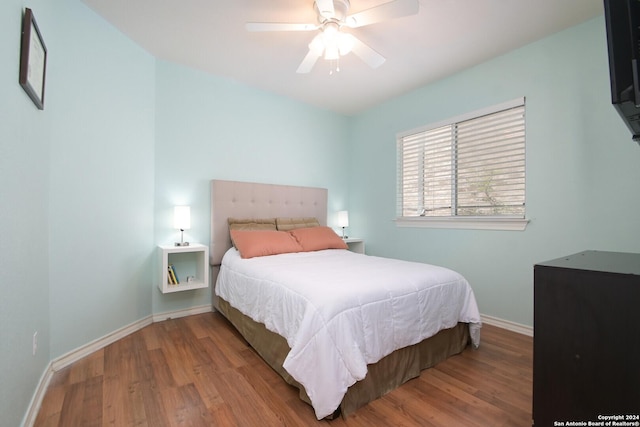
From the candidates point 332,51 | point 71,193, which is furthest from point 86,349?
point 332,51

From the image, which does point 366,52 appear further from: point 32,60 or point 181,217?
point 181,217

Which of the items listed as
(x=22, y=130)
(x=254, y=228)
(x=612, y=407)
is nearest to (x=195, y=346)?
(x=254, y=228)

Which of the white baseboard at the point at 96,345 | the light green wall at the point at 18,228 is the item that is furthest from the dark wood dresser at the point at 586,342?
the white baseboard at the point at 96,345

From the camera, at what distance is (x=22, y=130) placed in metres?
1.35

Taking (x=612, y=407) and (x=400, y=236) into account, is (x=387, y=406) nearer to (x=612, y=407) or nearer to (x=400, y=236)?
(x=612, y=407)

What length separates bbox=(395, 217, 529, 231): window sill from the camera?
256 cm

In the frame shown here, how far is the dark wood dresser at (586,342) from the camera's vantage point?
98 centimetres

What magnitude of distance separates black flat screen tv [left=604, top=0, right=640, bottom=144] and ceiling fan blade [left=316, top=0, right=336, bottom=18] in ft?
4.42

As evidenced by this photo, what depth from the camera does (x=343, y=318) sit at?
146cm

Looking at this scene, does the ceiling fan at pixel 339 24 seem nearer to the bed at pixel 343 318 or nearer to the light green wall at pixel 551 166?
the light green wall at pixel 551 166

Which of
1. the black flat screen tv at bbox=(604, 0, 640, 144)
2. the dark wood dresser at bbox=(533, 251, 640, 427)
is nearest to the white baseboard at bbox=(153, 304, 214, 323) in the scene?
the dark wood dresser at bbox=(533, 251, 640, 427)

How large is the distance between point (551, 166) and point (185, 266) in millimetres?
3520

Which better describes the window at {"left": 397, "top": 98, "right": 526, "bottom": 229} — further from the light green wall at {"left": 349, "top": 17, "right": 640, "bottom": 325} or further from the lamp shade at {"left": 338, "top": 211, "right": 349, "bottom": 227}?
the lamp shade at {"left": 338, "top": 211, "right": 349, "bottom": 227}

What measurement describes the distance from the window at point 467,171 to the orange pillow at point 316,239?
3.00ft
